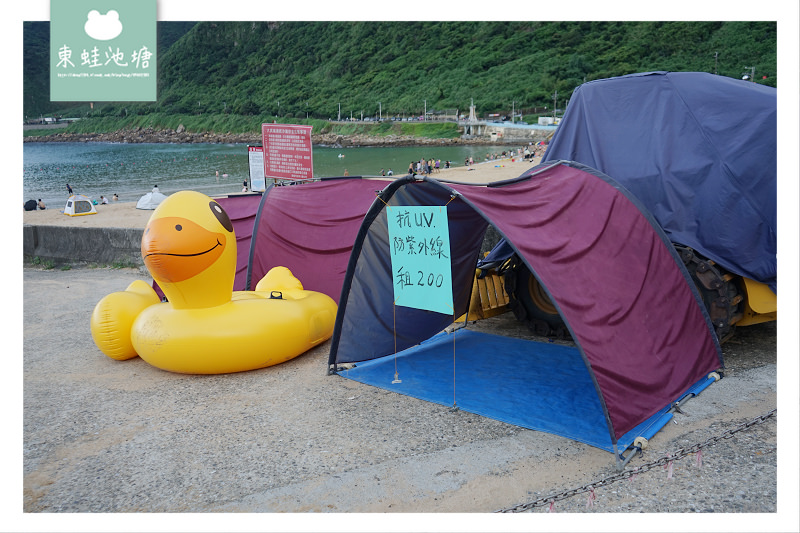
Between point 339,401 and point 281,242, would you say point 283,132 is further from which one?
point 339,401

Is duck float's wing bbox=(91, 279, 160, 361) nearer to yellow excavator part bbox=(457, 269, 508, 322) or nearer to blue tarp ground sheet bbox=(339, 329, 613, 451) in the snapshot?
blue tarp ground sheet bbox=(339, 329, 613, 451)

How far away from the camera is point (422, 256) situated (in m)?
5.73

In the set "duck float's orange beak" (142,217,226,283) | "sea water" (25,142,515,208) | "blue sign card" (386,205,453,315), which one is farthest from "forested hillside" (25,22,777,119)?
"blue sign card" (386,205,453,315)

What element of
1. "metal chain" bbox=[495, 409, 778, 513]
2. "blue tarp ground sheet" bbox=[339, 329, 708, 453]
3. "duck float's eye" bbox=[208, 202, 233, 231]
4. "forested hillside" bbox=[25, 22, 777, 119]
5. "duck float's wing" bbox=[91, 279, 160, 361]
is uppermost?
"forested hillside" bbox=[25, 22, 777, 119]

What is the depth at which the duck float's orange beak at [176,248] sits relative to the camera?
623cm

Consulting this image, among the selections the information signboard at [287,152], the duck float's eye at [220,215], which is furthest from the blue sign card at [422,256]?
the information signboard at [287,152]

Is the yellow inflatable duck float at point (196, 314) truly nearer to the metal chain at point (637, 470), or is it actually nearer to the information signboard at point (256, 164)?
the metal chain at point (637, 470)

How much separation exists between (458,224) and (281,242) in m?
3.31

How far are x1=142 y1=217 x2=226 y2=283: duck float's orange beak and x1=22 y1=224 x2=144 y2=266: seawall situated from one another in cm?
711

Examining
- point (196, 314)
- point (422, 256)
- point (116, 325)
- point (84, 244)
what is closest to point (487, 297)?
point (422, 256)

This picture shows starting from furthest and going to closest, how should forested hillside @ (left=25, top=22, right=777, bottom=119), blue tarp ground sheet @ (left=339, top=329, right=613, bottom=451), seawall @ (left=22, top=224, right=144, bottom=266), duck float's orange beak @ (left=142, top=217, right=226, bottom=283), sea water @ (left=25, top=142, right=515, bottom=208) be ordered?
forested hillside @ (left=25, top=22, right=777, bottom=119), sea water @ (left=25, top=142, right=515, bottom=208), seawall @ (left=22, top=224, right=144, bottom=266), duck float's orange beak @ (left=142, top=217, right=226, bottom=283), blue tarp ground sheet @ (left=339, top=329, right=613, bottom=451)

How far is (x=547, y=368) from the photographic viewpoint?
21.6 ft

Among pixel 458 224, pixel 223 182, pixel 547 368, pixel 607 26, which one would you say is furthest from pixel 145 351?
pixel 607 26

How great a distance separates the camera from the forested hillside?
224 ft
